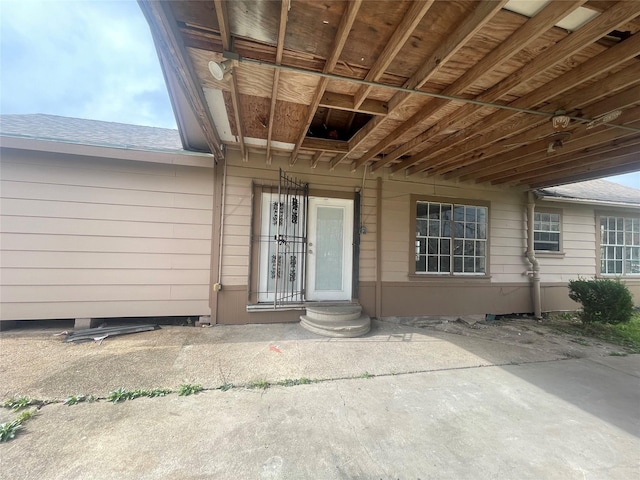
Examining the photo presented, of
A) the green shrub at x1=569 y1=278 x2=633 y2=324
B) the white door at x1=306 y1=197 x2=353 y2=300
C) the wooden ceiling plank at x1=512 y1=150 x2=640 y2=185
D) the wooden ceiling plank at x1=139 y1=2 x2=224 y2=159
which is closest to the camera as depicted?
the wooden ceiling plank at x1=139 y1=2 x2=224 y2=159

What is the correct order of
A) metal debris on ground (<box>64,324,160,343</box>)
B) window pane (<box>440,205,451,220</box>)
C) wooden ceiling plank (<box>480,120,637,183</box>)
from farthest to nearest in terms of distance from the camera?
window pane (<box>440,205,451,220</box>) < metal debris on ground (<box>64,324,160,343</box>) < wooden ceiling plank (<box>480,120,637,183</box>)

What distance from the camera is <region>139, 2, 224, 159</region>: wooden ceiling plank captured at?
1.69 metres

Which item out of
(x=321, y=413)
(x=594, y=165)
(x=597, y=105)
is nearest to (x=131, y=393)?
(x=321, y=413)

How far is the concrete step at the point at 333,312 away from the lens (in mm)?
4008

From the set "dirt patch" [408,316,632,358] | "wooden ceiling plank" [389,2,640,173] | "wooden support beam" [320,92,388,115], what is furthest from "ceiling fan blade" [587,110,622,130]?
"dirt patch" [408,316,632,358]

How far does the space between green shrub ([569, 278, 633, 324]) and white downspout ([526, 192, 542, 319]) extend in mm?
665

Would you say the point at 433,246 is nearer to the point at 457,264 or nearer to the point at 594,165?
the point at 457,264

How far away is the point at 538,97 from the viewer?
2.55 meters

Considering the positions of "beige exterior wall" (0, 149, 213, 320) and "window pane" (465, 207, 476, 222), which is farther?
"window pane" (465, 207, 476, 222)

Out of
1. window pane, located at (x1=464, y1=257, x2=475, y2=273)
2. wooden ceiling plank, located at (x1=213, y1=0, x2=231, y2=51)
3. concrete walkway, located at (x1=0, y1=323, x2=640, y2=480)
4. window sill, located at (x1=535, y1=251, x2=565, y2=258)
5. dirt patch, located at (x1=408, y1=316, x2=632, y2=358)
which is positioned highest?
wooden ceiling plank, located at (x1=213, y1=0, x2=231, y2=51)

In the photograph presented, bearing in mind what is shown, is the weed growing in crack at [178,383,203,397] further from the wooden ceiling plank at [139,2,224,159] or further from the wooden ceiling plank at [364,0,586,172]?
the wooden ceiling plank at [364,0,586,172]

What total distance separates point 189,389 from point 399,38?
327cm

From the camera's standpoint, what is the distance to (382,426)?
6.42 ft

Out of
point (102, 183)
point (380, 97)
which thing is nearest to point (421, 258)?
point (380, 97)
